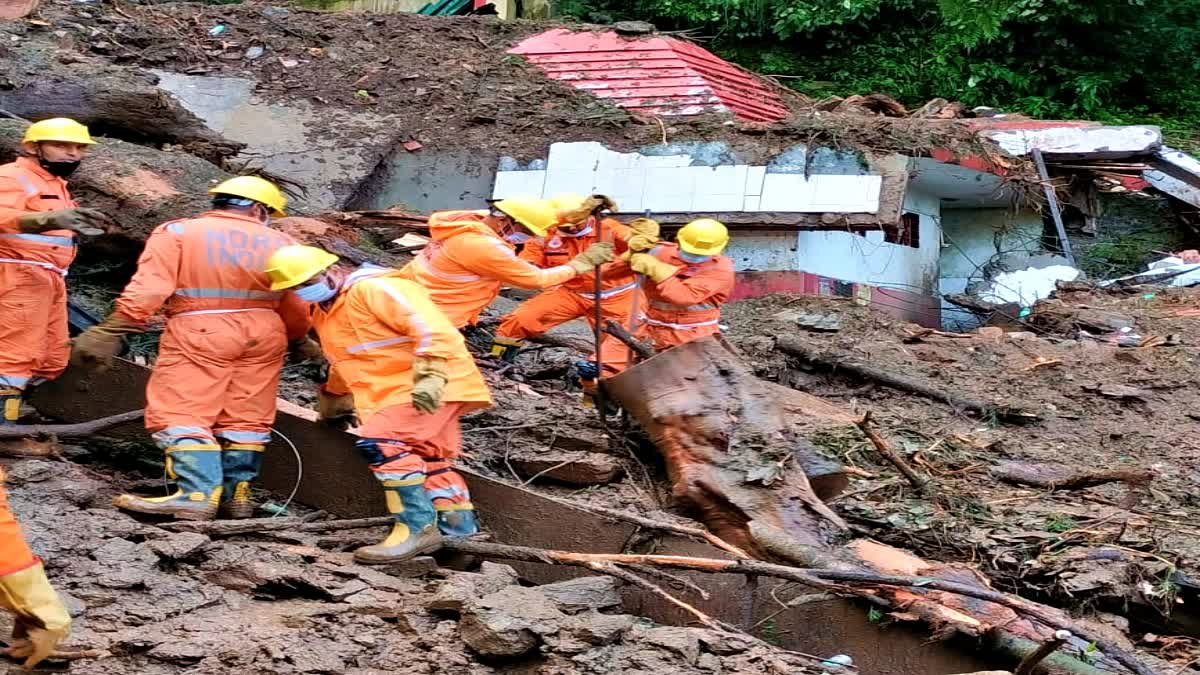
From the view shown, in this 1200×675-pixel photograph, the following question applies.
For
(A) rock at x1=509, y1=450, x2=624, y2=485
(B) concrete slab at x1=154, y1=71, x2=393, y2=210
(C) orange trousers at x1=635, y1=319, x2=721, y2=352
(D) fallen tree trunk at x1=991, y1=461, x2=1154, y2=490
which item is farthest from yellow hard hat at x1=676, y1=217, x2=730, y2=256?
(B) concrete slab at x1=154, y1=71, x2=393, y2=210

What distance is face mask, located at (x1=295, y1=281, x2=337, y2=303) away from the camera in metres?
4.75

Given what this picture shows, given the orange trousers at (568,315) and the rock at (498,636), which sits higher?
the rock at (498,636)

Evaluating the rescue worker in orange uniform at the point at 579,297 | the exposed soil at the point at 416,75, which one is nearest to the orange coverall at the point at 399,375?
the rescue worker in orange uniform at the point at 579,297

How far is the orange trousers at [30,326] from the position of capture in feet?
17.3

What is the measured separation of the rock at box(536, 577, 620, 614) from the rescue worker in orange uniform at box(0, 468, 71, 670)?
4.93 ft

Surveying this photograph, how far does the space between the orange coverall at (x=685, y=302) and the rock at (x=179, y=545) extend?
351 centimetres

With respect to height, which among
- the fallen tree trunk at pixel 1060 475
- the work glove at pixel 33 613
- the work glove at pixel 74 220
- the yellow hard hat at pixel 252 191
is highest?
the yellow hard hat at pixel 252 191

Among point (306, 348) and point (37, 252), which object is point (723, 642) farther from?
point (37, 252)

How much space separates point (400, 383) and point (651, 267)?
2632 mm

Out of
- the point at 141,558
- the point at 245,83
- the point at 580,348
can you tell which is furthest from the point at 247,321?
the point at 245,83

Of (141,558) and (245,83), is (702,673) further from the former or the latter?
(245,83)

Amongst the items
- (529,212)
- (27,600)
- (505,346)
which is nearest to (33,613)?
(27,600)

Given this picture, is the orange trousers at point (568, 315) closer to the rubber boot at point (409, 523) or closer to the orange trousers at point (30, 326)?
the rubber boot at point (409, 523)

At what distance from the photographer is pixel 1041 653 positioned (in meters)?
3.79
